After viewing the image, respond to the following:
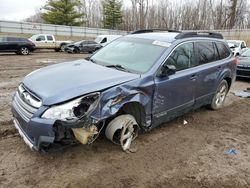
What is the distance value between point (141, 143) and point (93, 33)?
36.4 metres

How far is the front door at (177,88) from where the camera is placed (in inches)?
151

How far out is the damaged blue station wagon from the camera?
113 inches

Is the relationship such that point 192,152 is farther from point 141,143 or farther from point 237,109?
point 237,109

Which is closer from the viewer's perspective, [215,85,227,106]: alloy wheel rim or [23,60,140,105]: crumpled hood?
[23,60,140,105]: crumpled hood

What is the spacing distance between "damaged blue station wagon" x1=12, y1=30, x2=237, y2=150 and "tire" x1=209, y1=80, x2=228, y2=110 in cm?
30

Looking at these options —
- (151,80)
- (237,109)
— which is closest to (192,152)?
(151,80)

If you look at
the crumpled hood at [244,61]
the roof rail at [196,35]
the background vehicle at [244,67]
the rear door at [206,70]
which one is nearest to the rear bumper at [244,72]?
the background vehicle at [244,67]

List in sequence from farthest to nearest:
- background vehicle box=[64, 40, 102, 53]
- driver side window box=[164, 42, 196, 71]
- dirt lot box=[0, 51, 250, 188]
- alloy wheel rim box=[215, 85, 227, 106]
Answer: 1. background vehicle box=[64, 40, 102, 53]
2. alloy wheel rim box=[215, 85, 227, 106]
3. driver side window box=[164, 42, 196, 71]
4. dirt lot box=[0, 51, 250, 188]

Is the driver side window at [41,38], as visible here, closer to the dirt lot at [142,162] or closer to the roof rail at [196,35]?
the dirt lot at [142,162]

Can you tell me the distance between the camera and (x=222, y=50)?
5652mm

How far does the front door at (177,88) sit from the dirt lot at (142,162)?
1.48 feet

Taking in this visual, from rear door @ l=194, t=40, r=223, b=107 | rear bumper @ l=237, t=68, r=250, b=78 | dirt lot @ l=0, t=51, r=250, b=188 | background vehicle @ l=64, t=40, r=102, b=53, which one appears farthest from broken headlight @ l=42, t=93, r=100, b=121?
background vehicle @ l=64, t=40, r=102, b=53

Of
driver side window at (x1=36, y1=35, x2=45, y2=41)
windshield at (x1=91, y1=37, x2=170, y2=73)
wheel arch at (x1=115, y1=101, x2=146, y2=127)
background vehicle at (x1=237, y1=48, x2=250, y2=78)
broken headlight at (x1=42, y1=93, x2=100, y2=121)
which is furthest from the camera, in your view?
driver side window at (x1=36, y1=35, x2=45, y2=41)

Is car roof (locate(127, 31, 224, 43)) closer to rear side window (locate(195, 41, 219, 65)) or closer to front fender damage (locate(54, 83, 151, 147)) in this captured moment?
rear side window (locate(195, 41, 219, 65))
